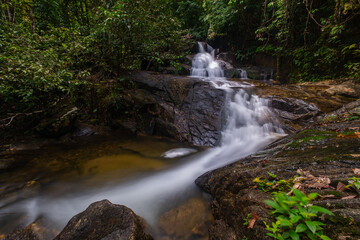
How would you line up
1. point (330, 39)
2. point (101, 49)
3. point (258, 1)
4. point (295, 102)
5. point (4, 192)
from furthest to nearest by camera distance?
1. point (258, 1)
2. point (330, 39)
3. point (101, 49)
4. point (295, 102)
5. point (4, 192)

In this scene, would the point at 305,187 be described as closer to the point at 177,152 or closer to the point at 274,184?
the point at 274,184

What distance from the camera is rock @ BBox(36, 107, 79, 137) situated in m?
5.08

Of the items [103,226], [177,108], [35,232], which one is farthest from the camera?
[177,108]

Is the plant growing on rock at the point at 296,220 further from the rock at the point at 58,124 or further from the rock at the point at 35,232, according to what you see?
the rock at the point at 58,124

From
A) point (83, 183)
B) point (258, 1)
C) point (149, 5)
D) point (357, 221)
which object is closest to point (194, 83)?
point (149, 5)

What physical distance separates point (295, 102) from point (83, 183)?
6412 millimetres

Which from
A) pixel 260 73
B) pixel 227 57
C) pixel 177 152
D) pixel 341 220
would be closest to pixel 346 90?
pixel 260 73

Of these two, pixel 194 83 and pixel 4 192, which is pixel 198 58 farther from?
pixel 4 192

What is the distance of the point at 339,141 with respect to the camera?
206 cm

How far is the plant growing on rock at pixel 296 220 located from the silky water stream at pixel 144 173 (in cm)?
183

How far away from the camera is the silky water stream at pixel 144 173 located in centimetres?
260

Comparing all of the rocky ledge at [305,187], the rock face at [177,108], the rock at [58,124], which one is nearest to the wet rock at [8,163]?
the rock at [58,124]

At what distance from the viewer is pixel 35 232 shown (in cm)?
204

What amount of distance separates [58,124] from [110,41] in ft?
11.1
